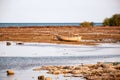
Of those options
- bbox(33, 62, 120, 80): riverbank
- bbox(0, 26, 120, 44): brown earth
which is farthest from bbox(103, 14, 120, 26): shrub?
bbox(33, 62, 120, 80): riverbank

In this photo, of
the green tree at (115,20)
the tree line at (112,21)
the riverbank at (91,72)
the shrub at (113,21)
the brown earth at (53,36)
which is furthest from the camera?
the tree line at (112,21)

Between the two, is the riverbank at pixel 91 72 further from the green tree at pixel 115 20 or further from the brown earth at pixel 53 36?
the green tree at pixel 115 20

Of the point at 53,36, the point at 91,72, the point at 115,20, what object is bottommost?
the point at 53,36

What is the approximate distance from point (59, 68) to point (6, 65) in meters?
4.41

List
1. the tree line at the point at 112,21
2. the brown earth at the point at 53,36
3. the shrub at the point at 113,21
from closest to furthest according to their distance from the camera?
the brown earth at the point at 53,36
the shrub at the point at 113,21
the tree line at the point at 112,21

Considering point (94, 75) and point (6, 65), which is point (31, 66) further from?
point (94, 75)

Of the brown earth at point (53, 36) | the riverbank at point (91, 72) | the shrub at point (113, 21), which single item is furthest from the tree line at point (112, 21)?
the riverbank at point (91, 72)

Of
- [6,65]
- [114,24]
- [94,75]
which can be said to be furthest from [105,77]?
[114,24]

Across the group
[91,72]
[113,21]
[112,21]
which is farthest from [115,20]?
[91,72]

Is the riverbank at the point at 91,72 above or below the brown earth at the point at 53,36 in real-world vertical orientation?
above

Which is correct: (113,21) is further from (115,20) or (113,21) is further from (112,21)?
(115,20)

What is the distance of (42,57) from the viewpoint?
1275 inches

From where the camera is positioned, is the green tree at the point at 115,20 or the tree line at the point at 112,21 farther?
the tree line at the point at 112,21

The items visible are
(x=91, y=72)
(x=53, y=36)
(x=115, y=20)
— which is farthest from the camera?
(x=115, y=20)
